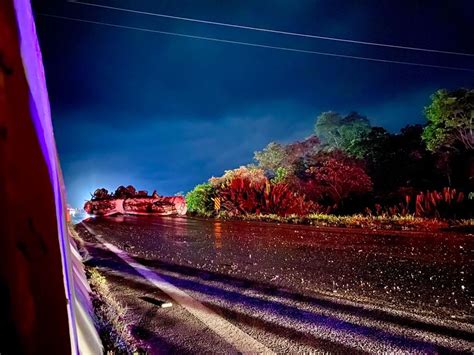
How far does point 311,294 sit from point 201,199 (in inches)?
788

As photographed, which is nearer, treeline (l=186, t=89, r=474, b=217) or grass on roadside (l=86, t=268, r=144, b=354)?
grass on roadside (l=86, t=268, r=144, b=354)

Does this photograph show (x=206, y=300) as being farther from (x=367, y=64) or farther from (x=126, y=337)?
(x=367, y=64)

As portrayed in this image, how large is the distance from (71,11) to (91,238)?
1045cm

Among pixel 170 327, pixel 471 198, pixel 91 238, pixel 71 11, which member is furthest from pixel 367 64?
pixel 170 327

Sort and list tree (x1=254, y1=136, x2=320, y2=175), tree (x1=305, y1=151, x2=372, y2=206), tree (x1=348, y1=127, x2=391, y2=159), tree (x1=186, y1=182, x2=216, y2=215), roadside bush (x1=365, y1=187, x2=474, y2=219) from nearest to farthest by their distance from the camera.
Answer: roadside bush (x1=365, y1=187, x2=474, y2=219)
tree (x1=305, y1=151, x2=372, y2=206)
tree (x1=348, y1=127, x2=391, y2=159)
tree (x1=254, y1=136, x2=320, y2=175)
tree (x1=186, y1=182, x2=216, y2=215)

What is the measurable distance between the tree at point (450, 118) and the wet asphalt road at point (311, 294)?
31.5ft

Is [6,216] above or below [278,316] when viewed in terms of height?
above

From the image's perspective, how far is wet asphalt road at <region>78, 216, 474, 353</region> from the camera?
9.23ft

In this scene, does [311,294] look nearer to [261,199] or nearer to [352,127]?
[261,199]

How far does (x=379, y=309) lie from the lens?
356cm

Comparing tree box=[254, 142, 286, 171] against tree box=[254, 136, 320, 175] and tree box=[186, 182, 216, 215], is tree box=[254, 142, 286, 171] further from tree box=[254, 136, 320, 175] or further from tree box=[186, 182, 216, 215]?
tree box=[186, 182, 216, 215]

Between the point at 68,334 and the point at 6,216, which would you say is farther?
the point at 68,334

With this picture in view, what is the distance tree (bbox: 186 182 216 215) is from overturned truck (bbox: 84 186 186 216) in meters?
0.66

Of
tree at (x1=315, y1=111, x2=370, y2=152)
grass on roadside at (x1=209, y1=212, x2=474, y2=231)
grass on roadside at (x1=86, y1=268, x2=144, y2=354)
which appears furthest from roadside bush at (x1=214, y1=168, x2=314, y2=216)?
grass on roadside at (x1=86, y1=268, x2=144, y2=354)
